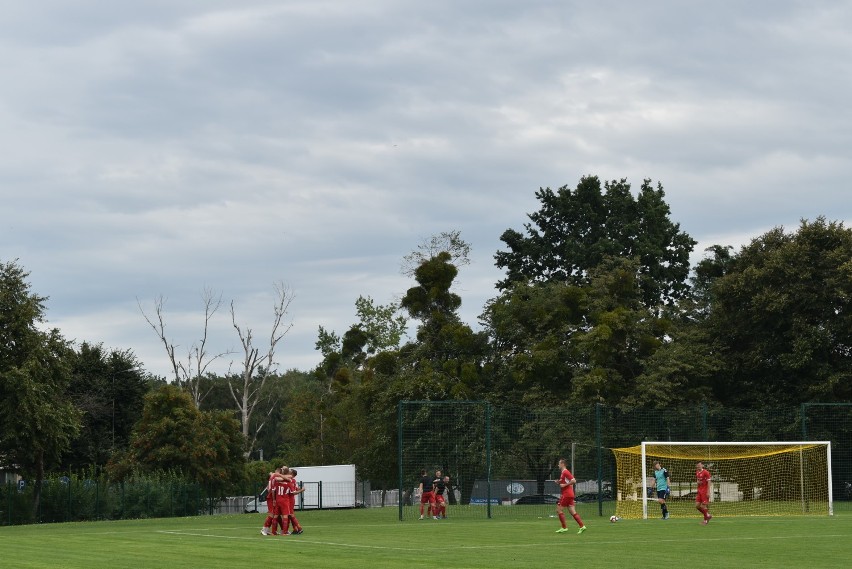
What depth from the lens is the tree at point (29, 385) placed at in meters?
44.4

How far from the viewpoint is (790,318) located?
1946 inches

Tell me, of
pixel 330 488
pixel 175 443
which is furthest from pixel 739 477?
pixel 175 443

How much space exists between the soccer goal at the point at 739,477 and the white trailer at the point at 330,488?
876 inches

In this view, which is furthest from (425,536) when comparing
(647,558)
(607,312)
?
(607,312)

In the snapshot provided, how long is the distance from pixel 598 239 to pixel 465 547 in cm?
4739

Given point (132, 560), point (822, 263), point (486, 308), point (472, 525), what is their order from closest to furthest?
point (132, 560)
point (472, 525)
point (822, 263)
point (486, 308)

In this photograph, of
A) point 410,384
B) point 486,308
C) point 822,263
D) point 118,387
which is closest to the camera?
point 822,263

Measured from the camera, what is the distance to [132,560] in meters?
18.0

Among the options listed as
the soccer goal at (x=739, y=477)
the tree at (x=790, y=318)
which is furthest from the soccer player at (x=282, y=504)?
the tree at (x=790, y=318)

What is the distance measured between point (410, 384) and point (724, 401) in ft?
46.8

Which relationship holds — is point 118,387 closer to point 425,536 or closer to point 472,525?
point 472,525

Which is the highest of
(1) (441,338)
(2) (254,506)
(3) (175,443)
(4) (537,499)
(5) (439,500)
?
(1) (441,338)

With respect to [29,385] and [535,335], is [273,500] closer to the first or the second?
[29,385]

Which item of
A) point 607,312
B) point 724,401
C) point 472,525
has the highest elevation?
point 607,312
